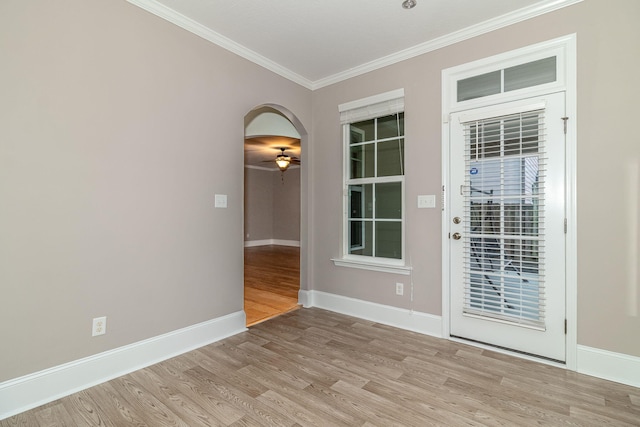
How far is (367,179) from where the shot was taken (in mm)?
3600

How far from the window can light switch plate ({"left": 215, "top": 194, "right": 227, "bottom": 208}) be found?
4.69 feet

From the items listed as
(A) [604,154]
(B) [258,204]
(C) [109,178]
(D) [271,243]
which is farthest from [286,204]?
(A) [604,154]

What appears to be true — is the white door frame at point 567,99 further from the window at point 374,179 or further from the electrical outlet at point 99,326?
the electrical outlet at point 99,326

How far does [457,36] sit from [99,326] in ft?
12.5

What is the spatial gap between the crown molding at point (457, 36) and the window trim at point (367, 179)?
1.09 ft

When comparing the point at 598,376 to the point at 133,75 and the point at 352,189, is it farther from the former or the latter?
the point at 133,75

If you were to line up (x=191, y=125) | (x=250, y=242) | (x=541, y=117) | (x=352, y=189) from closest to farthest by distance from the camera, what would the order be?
1. (x=541, y=117)
2. (x=191, y=125)
3. (x=352, y=189)
4. (x=250, y=242)

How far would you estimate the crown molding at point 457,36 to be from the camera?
97.0 inches

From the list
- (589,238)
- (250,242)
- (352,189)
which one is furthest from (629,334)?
(250,242)

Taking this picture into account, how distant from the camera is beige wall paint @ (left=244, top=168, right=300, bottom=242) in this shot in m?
10.1

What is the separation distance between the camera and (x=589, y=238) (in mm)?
2316

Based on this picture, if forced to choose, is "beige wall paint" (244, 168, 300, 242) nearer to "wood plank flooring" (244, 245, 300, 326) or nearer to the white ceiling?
"wood plank flooring" (244, 245, 300, 326)

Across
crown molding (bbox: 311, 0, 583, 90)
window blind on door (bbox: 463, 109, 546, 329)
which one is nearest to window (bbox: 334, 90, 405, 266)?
crown molding (bbox: 311, 0, 583, 90)

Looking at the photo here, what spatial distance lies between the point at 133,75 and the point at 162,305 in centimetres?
184
